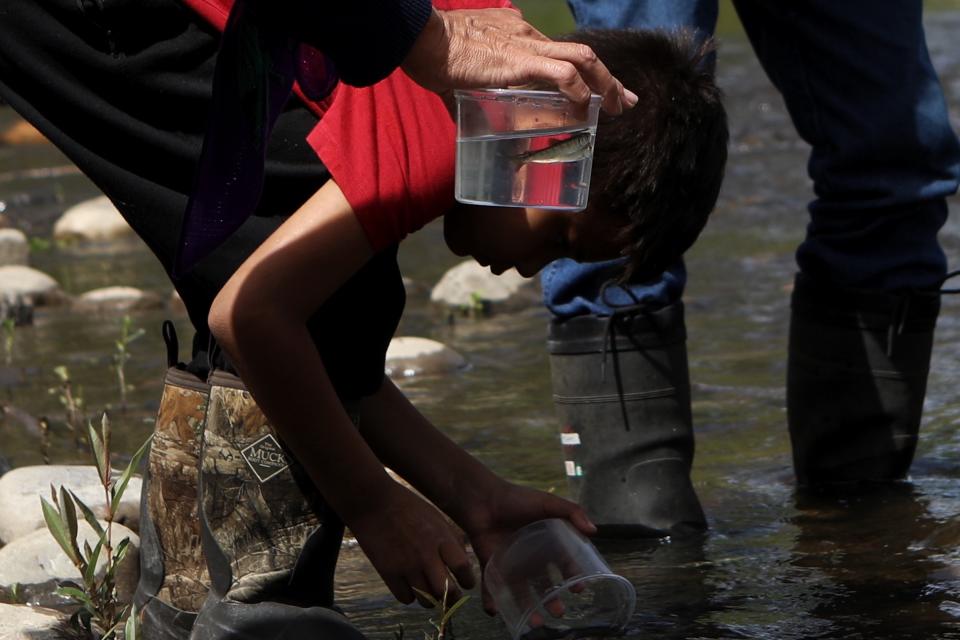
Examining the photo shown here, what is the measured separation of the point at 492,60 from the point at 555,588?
2.77ft

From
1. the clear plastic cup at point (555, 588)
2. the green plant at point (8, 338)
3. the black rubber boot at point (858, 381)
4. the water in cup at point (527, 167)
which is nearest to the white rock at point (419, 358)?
the green plant at point (8, 338)

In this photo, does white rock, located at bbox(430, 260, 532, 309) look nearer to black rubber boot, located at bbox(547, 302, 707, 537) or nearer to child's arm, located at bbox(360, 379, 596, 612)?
black rubber boot, located at bbox(547, 302, 707, 537)

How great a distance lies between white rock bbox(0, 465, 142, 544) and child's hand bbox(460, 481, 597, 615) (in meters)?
0.78

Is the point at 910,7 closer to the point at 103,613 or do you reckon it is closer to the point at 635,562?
the point at 635,562

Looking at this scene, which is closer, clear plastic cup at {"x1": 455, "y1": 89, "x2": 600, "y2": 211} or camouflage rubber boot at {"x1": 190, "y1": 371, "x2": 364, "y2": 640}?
clear plastic cup at {"x1": 455, "y1": 89, "x2": 600, "y2": 211}

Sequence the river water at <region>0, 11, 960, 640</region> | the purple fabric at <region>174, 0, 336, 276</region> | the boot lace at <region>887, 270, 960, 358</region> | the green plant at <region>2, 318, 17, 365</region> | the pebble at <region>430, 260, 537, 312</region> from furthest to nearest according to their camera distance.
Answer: the pebble at <region>430, 260, 537, 312</region>, the green plant at <region>2, 318, 17, 365</region>, the boot lace at <region>887, 270, 960, 358</region>, the river water at <region>0, 11, 960, 640</region>, the purple fabric at <region>174, 0, 336, 276</region>

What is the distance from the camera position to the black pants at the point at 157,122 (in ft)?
7.30

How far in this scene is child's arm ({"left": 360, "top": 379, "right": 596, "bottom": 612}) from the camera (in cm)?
251

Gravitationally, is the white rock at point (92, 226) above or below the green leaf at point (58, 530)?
above

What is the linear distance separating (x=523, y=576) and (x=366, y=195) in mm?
685

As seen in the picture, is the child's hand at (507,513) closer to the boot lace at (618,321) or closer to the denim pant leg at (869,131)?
the boot lace at (618,321)

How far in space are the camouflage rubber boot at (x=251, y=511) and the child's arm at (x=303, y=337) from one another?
84mm

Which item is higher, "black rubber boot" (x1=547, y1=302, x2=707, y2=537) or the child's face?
the child's face

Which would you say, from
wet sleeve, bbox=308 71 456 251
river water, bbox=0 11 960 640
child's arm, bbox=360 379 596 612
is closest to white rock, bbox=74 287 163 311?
river water, bbox=0 11 960 640
